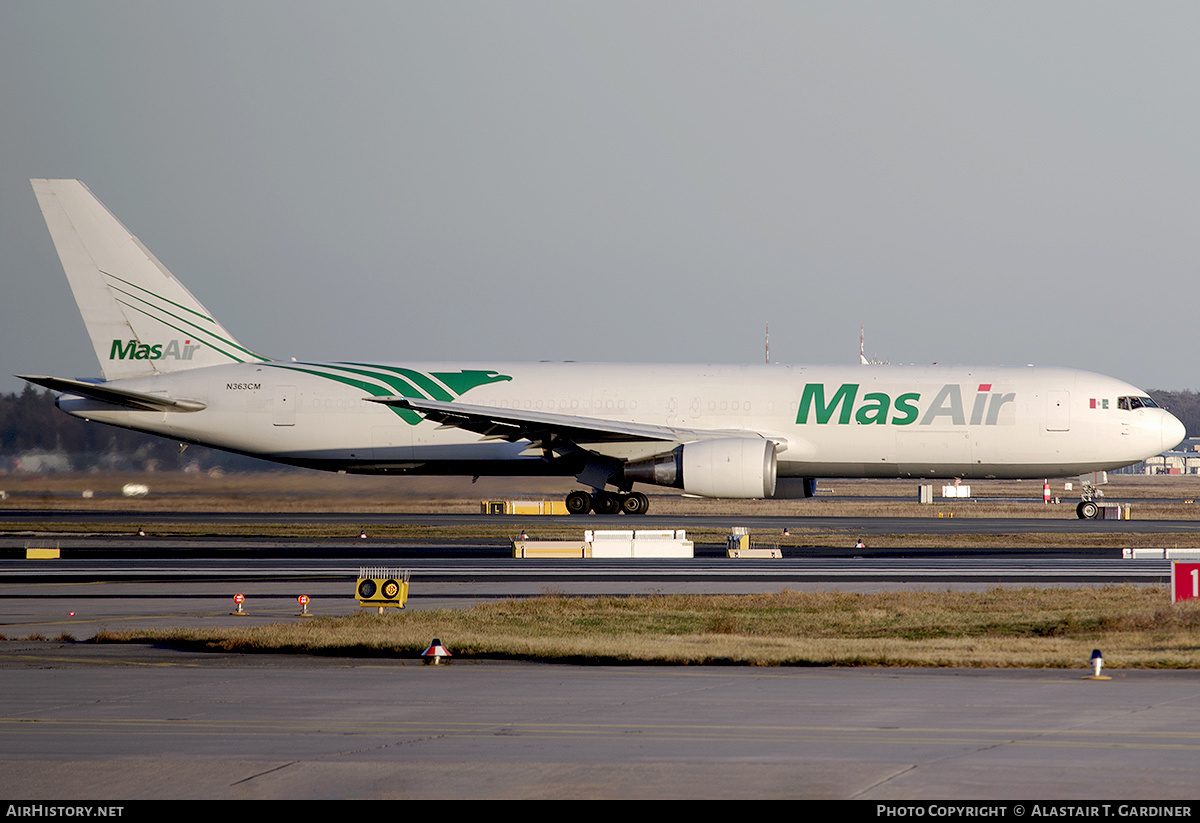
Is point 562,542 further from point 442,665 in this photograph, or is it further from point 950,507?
point 950,507

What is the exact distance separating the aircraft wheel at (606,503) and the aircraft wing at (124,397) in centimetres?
1330

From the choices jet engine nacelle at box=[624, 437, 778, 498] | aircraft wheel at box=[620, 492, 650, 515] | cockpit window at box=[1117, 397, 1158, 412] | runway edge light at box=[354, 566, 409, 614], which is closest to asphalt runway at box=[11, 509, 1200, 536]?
aircraft wheel at box=[620, 492, 650, 515]

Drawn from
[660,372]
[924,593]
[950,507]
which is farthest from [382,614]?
[950,507]

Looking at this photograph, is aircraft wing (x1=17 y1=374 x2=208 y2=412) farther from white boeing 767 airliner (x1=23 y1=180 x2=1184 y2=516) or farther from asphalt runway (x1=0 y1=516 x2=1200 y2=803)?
asphalt runway (x1=0 y1=516 x2=1200 y2=803)

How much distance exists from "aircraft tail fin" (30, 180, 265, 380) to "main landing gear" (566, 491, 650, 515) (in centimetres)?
1338

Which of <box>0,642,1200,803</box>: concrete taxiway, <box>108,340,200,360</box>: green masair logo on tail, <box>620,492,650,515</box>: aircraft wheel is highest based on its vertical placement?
<box>108,340,200,360</box>: green masair logo on tail

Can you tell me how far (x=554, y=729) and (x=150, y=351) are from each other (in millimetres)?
36057

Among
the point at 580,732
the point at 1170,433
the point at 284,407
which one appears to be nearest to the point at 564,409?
the point at 284,407

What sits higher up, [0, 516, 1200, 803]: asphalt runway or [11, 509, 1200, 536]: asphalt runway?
[11, 509, 1200, 536]: asphalt runway

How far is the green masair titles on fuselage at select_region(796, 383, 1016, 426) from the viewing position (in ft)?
131

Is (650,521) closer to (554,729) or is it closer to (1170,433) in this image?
(1170,433)

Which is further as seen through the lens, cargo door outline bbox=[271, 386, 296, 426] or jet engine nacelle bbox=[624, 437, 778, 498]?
cargo door outline bbox=[271, 386, 296, 426]

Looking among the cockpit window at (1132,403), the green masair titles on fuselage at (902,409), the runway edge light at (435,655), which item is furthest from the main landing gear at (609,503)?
the runway edge light at (435,655)
